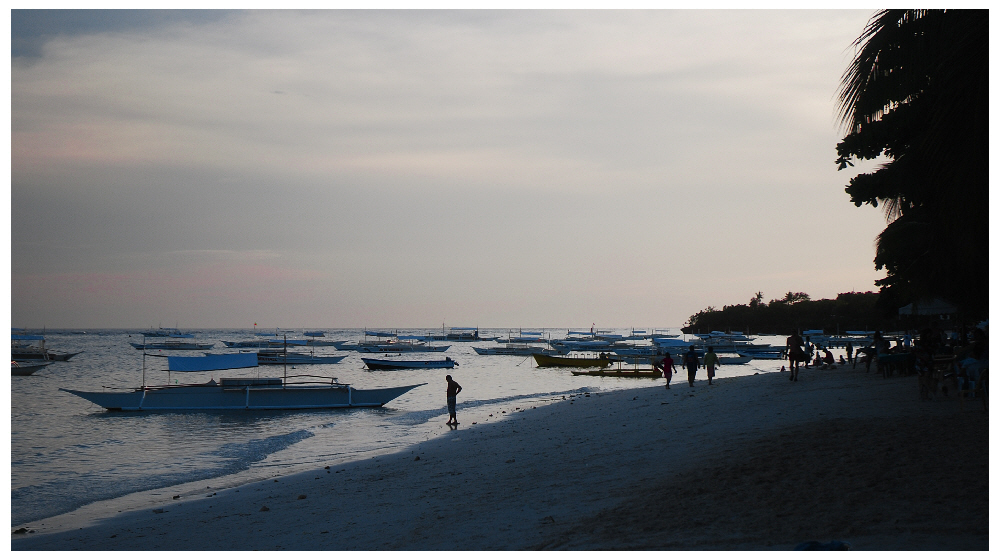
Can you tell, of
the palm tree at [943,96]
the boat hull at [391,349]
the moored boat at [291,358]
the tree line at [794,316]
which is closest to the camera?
the palm tree at [943,96]

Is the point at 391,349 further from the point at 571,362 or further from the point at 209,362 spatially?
the point at 209,362

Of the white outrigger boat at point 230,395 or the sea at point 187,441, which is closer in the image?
the sea at point 187,441

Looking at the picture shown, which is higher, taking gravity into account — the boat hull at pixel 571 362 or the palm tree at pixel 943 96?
the palm tree at pixel 943 96

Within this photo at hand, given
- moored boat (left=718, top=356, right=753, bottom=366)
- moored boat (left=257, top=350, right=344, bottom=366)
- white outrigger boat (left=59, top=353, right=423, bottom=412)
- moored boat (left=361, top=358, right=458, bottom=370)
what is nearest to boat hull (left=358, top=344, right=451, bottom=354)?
moored boat (left=257, top=350, right=344, bottom=366)

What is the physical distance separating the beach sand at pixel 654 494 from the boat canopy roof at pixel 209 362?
17579mm

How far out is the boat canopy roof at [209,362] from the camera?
30156 millimetres

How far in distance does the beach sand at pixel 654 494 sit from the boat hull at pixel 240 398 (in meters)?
14.9

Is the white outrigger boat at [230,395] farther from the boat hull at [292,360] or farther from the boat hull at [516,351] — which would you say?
the boat hull at [516,351]

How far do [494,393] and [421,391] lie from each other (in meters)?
5.15

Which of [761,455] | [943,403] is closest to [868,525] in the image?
[761,455]

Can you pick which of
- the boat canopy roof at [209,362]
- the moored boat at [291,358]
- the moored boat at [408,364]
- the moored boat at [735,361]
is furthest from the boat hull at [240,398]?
the moored boat at [735,361]

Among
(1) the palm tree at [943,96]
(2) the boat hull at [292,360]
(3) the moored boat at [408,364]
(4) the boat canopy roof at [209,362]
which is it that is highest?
(1) the palm tree at [943,96]

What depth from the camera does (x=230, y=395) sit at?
2922 centimetres

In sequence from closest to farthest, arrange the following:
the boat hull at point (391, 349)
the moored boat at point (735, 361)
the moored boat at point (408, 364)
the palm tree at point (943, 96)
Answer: the palm tree at point (943, 96), the moored boat at point (408, 364), the moored boat at point (735, 361), the boat hull at point (391, 349)
